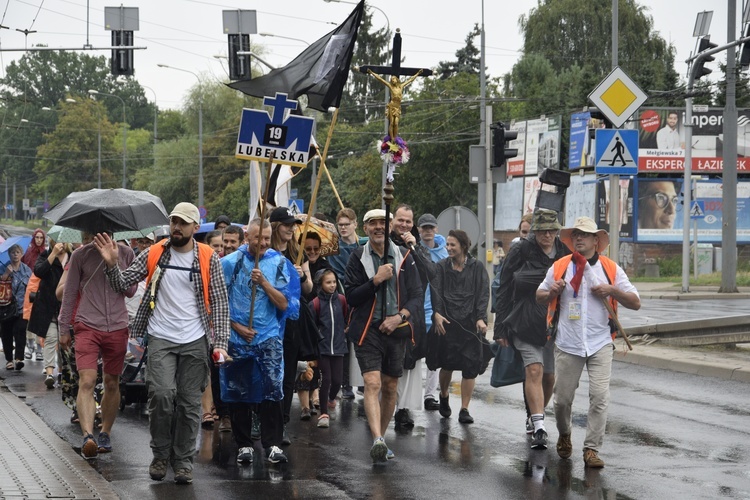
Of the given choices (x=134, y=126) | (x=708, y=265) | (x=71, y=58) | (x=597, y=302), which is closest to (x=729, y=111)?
(x=708, y=265)

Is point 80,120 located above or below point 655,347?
above

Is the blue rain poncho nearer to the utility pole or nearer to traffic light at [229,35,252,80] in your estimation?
traffic light at [229,35,252,80]

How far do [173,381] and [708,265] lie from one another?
41.2m

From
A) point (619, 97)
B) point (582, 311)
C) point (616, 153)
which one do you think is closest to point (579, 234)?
point (582, 311)

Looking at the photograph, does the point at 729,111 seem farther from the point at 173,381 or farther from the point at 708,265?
the point at 173,381

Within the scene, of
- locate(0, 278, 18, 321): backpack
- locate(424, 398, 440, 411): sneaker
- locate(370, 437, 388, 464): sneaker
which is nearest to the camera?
locate(370, 437, 388, 464): sneaker

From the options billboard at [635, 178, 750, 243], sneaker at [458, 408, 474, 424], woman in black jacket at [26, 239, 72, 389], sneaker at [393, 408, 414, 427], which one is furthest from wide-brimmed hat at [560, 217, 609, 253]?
billboard at [635, 178, 750, 243]

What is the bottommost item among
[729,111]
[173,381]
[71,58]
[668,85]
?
[173,381]

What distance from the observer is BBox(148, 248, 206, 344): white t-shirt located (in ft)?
27.1

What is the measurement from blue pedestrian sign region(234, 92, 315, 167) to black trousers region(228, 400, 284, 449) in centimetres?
198

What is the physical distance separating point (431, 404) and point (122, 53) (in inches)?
703

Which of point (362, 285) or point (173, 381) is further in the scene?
point (362, 285)

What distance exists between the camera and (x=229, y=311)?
8.77 metres

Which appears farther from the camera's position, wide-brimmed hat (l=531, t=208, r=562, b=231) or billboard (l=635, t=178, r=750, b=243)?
billboard (l=635, t=178, r=750, b=243)
